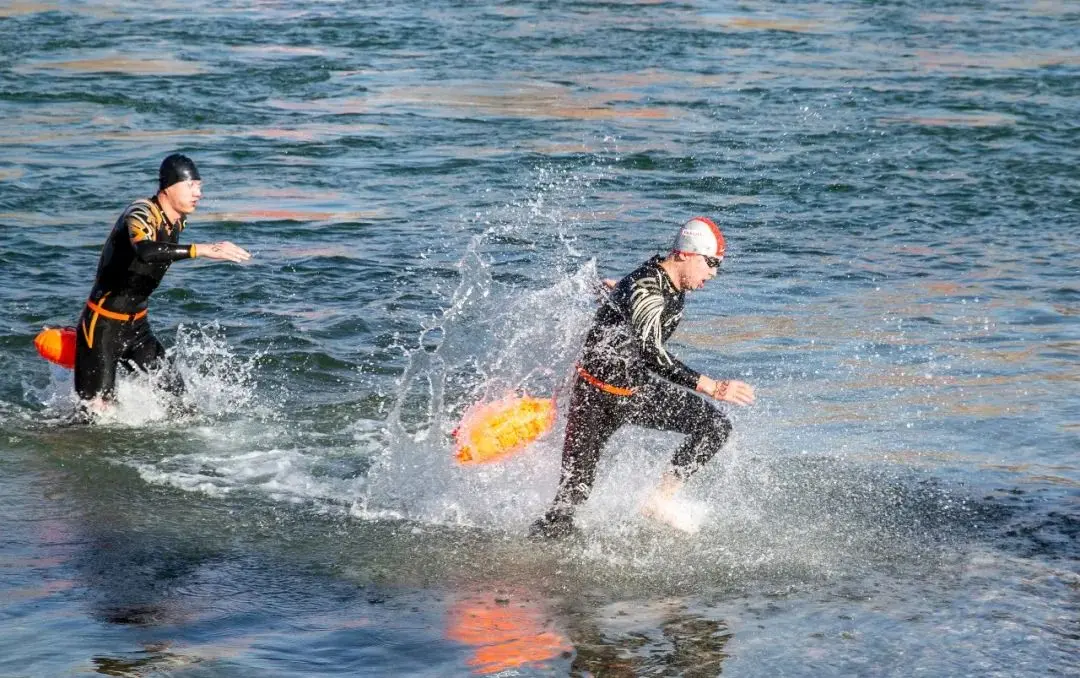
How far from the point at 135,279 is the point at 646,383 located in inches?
153

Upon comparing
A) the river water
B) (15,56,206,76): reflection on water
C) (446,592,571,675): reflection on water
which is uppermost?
(15,56,206,76): reflection on water

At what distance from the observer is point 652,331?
8234mm

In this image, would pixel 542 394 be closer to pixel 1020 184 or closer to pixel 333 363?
pixel 333 363

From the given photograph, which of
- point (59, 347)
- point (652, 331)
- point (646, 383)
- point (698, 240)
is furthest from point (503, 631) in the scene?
point (59, 347)

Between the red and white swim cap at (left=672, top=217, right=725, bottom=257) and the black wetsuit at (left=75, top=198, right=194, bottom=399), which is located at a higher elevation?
the red and white swim cap at (left=672, top=217, right=725, bottom=257)

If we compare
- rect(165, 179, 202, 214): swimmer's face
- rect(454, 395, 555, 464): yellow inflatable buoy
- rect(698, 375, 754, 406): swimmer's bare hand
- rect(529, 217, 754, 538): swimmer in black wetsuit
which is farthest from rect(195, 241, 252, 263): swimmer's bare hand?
rect(698, 375, 754, 406): swimmer's bare hand

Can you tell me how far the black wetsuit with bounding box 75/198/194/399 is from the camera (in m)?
10.0

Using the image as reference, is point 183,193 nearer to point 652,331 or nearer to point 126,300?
point 126,300

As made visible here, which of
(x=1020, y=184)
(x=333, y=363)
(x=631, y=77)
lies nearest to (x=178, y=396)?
(x=333, y=363)

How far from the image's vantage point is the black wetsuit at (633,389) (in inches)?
325

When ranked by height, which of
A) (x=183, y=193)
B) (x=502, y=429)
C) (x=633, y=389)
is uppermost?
(x=183, y=193)

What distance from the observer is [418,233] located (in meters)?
17.1

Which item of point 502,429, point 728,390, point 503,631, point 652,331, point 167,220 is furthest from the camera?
point 167,220

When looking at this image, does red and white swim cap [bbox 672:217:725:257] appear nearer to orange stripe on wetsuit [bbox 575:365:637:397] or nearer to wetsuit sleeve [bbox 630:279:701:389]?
wetsuit sleeve [bbox 630:279:701:389]
